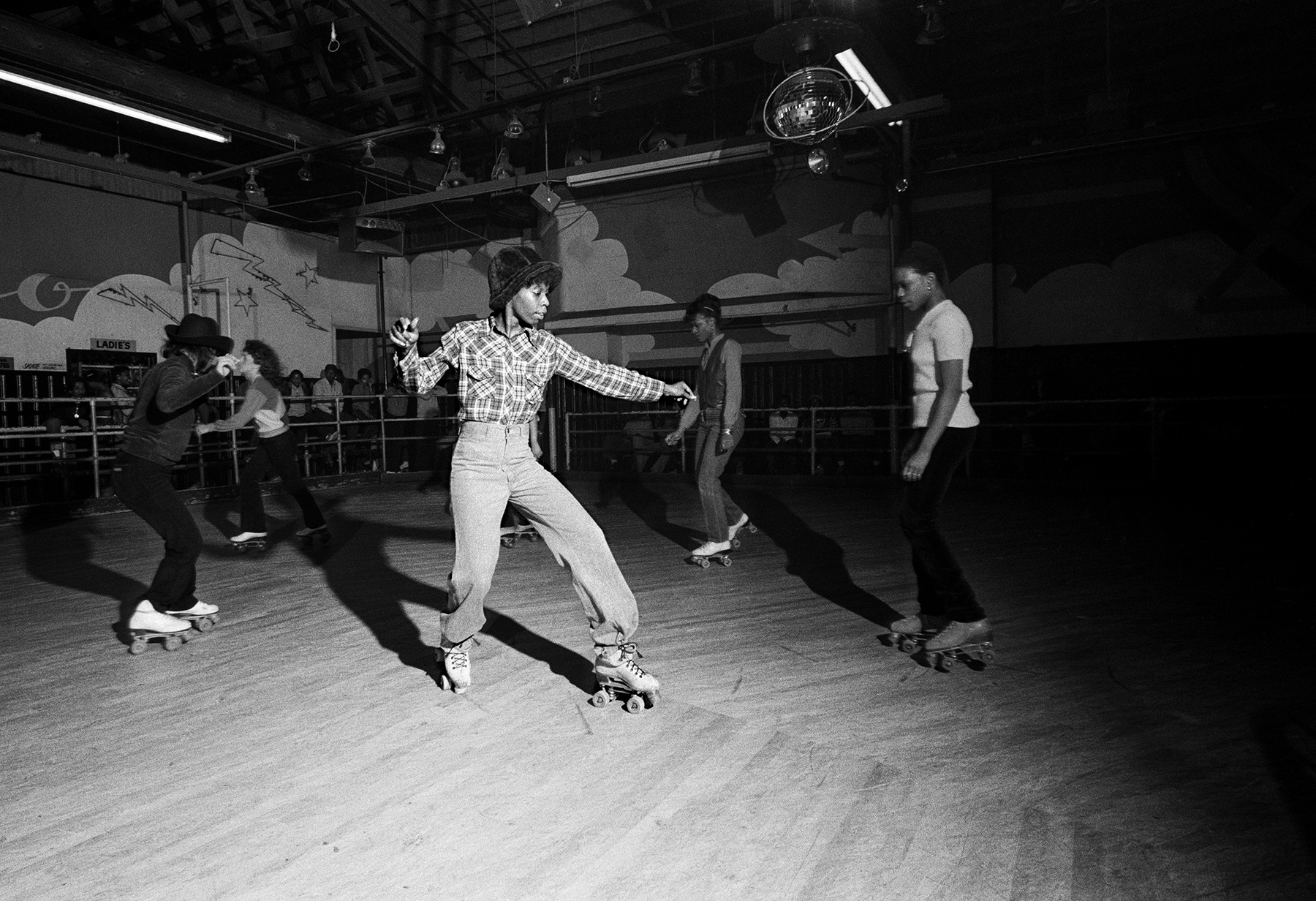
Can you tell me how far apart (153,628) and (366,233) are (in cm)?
1080

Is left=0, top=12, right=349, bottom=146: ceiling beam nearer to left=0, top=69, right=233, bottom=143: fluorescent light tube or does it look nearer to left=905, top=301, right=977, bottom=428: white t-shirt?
left=0, top=69, right=233, bottom=143: fluorescent light tube

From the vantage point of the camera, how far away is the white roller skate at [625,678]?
2814 mm

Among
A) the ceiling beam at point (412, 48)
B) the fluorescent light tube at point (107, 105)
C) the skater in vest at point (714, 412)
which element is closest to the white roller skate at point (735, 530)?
the skater in vest at point (714, 412)

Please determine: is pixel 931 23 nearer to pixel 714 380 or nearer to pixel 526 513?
pixel 714 380

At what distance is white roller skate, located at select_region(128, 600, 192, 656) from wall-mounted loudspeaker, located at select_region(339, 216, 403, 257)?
32.8ft

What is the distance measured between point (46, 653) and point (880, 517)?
6262 mm

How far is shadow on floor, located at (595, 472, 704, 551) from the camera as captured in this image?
6662mm

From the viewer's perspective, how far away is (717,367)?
17.1ft

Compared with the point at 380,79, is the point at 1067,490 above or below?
below

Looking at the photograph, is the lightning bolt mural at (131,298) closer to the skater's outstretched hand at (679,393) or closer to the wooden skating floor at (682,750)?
the wooden skating floor at (682,750)

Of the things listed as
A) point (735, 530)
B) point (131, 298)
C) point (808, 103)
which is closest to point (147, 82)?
point (131, 298)

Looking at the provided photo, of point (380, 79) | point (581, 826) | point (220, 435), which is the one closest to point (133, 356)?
point (220, 435)

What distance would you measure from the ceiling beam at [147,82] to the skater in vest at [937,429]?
913 cm

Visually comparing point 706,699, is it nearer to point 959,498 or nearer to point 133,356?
point 959,498
